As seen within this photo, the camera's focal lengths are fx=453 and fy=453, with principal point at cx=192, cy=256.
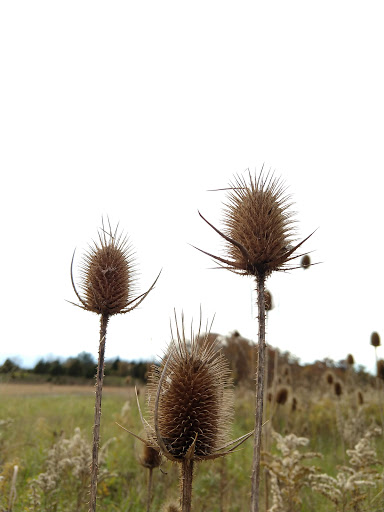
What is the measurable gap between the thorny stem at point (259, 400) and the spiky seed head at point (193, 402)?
370 millimetres

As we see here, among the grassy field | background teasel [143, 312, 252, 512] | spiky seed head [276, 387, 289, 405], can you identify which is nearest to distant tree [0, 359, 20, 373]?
the grassy field

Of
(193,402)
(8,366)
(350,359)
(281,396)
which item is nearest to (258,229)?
(193,402)

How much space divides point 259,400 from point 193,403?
0.54 meters

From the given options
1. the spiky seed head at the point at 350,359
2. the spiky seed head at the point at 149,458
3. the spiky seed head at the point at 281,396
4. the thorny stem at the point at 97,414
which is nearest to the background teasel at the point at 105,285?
the thorny stem at the point at 97,414

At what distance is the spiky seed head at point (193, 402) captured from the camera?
2.30 metres

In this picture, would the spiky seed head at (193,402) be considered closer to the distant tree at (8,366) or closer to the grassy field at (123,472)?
the grassy field at (123,472)

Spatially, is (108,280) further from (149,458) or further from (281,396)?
(281,396)

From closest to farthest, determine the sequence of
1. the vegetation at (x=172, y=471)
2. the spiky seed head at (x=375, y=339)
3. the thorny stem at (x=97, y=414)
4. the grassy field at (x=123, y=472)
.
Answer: the thorny stem at (x=97, y=414), the vegetation at (x=172, y=471), the grassy field at (x=123, y=472), the spiky seed head at (x=375, y=339)

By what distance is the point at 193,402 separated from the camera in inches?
93.3

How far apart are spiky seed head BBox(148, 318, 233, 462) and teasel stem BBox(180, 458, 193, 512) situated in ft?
0.18

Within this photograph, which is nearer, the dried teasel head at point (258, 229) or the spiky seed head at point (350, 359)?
the dried teasel head at point (258, 229)

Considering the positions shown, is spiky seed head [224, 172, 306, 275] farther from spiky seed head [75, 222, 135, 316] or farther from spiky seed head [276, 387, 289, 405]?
spiky seed head [276, 387, 289, 405]

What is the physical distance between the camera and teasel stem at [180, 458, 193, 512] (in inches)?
82.2

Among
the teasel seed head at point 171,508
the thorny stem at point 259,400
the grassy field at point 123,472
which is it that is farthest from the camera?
the grassy field at point 123,472
